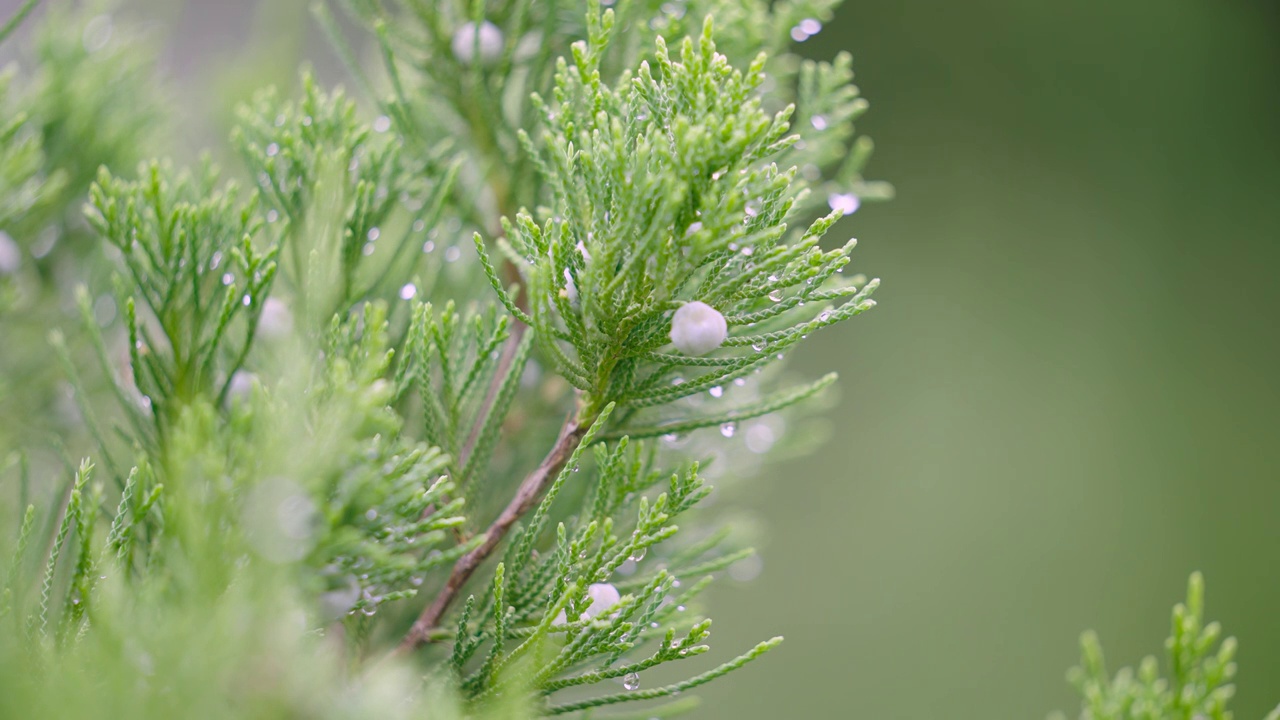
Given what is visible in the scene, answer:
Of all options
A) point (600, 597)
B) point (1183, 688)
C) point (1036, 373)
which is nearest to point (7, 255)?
point (600, 597)

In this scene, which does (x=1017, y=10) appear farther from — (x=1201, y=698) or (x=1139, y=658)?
(x=1201, y=698)

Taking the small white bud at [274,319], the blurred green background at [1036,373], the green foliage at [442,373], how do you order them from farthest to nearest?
the blurred green background at [1036,373] → the small white bud at [274,319] → the green foliage at [442,373]

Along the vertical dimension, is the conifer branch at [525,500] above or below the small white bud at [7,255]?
below

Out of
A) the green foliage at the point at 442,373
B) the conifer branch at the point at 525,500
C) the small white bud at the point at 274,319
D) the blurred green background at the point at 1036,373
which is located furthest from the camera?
the blurred green background at the point at 1036,373

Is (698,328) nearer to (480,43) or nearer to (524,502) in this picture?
(524,502)

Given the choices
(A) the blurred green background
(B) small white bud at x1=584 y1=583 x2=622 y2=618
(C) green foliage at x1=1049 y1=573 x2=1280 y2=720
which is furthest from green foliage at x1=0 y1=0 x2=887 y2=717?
(A) the blurred green background

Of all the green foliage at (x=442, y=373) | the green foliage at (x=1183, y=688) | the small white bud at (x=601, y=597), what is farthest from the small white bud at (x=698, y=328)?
the green foliage at (x=1183, y=688)

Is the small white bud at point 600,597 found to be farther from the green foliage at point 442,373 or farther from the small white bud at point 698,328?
the small white bud at point 698,328

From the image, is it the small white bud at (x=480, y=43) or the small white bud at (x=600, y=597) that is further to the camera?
the small white bud at (x=480, y=43)

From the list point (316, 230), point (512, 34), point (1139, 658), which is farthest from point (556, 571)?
point (1139, 658)
